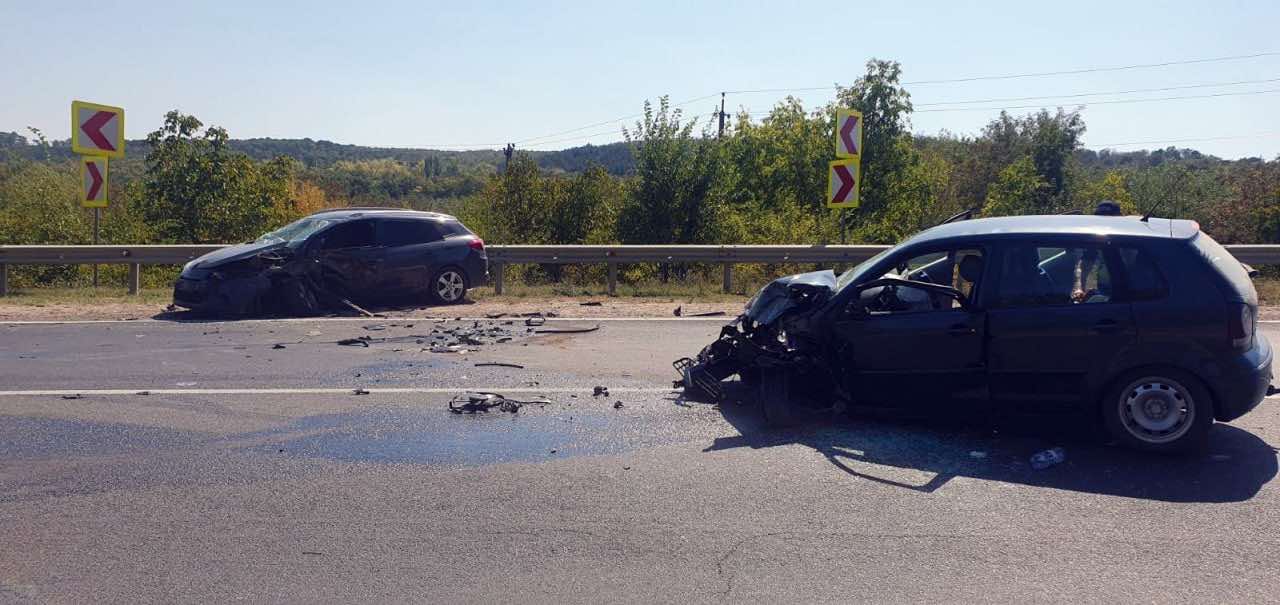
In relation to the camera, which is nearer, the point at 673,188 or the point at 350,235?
the point at 350,235

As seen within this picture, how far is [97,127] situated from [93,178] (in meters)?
0.81

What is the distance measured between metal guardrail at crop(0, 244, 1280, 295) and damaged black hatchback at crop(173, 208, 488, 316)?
1418 mm

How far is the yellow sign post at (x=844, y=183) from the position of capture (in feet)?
56.0

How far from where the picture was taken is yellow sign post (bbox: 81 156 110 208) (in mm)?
16594

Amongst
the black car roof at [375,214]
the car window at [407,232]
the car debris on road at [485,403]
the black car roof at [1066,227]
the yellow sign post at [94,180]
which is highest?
the yellow sign post at [94,180]

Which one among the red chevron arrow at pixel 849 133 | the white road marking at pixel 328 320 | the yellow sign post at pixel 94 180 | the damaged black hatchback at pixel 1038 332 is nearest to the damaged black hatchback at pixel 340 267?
the white road marking at pixel 328 320

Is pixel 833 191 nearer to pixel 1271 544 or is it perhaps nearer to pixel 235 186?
pixel 1271 544

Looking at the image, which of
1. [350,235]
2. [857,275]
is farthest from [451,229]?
[857,275]

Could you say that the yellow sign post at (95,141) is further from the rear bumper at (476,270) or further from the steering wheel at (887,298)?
the steering wheel at (887,298)

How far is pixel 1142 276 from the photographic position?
22.7ft

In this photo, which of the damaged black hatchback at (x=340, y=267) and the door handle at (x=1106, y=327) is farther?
the damaged black hatchback at (x=340, y=267)

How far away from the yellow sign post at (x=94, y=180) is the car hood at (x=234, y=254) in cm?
341

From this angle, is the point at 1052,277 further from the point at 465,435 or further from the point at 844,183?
the point at 844,183

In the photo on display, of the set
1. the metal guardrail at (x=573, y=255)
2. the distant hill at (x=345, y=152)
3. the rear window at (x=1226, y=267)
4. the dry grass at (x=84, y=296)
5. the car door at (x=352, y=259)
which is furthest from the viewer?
the distant hill at (x=345, y=152)
